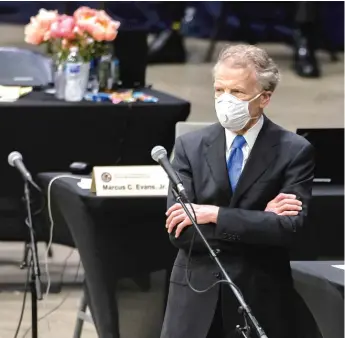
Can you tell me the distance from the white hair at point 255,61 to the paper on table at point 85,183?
1334 millimetres

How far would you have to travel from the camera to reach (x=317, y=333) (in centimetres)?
337

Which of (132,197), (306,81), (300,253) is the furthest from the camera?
(306,81)

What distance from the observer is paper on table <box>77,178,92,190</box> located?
13.4 ft

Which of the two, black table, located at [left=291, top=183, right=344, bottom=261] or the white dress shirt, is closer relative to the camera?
the white dress shirt

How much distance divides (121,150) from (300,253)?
1424 mm

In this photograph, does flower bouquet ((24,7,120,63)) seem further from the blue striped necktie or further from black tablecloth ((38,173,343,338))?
the blue striped necktie

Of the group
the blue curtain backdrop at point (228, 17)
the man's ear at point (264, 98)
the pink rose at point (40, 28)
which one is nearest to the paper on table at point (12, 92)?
the pink rose at point (40, 28)

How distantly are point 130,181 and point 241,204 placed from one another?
3.57 ft

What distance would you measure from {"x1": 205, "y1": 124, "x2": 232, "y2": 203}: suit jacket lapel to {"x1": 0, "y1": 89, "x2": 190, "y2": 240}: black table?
2.46m

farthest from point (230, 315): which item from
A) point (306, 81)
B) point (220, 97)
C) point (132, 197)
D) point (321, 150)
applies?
point (306, 81)

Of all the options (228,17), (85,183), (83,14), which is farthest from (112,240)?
(228,17)

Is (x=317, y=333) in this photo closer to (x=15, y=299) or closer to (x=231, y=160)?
(x=231, y=160)

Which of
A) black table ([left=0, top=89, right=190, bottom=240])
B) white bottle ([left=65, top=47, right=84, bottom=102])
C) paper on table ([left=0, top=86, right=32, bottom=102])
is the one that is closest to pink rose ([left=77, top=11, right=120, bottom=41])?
white bottle ([left=65, top=47, right=84, bottom=102])

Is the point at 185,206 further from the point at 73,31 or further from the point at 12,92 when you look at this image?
the point at 12,92
